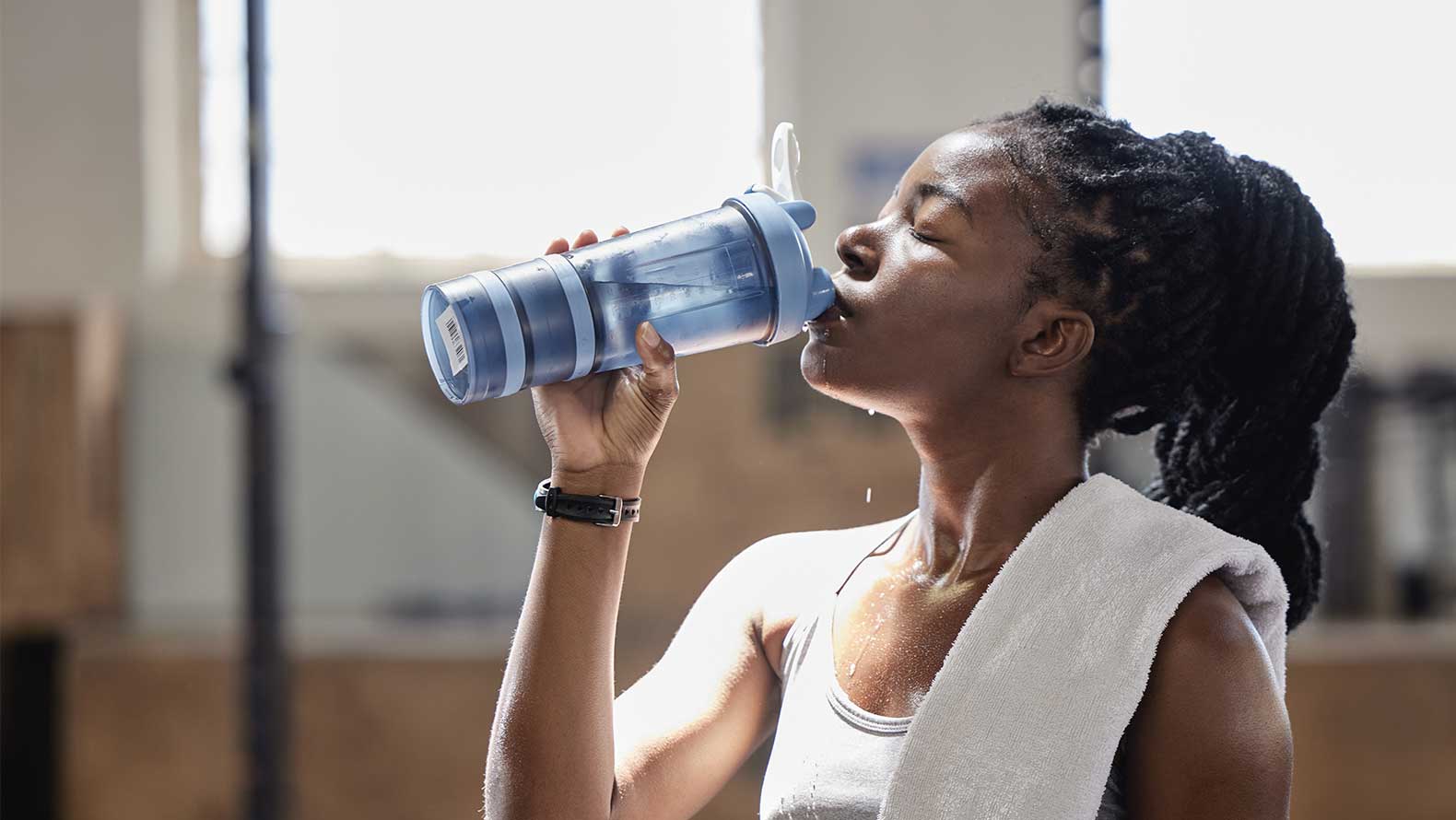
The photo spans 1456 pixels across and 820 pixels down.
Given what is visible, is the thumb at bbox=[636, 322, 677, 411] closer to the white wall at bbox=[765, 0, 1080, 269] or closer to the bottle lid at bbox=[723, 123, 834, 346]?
the bottle lid at bbox=[723, 123, 834, 346]

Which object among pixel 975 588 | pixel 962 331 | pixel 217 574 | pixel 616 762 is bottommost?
pixel 217 574

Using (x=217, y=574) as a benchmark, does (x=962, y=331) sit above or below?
above

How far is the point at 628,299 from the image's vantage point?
28.6 inches

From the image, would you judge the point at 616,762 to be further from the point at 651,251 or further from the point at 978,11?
the point at 978,11

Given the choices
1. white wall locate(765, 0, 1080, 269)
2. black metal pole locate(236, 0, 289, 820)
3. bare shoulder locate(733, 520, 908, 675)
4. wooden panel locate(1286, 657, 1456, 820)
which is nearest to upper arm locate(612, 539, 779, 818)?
bare shoulder locate(733, 520, 908, 675)

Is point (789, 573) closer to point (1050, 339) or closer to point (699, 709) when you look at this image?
point (699, 709)

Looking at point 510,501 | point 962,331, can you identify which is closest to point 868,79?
point 510,501

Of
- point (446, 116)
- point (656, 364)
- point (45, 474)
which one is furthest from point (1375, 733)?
point (45, 474)

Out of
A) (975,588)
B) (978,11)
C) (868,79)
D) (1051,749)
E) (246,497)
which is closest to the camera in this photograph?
(1051,749)

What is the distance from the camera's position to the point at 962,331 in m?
→ 0.73

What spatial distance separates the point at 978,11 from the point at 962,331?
1889 mm

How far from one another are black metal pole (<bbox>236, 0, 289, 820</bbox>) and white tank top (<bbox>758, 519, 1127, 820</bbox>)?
2.38 feet

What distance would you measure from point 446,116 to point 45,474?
3.45 feet

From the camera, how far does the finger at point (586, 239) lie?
75 centimetres
